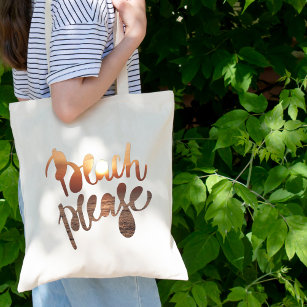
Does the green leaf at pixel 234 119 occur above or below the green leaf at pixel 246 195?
above

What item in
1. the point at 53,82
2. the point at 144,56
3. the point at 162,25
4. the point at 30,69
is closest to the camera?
the point at 53,82

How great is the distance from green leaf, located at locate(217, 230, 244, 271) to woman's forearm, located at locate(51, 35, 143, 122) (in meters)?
0.79

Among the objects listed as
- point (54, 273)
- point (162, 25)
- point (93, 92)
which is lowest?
point (54, 273)

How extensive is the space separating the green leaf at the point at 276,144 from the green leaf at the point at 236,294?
0.50 m

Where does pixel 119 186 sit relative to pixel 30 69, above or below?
below

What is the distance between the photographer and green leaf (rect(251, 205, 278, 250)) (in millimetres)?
1740

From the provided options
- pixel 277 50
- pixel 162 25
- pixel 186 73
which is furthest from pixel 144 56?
pixel 277 50

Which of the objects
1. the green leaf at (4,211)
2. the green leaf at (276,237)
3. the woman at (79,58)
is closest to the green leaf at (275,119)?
the green leaf at (276,237)

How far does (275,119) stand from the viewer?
1825 millimetres

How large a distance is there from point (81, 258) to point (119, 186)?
7.7 inches

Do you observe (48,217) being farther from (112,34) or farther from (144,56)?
(144,56)

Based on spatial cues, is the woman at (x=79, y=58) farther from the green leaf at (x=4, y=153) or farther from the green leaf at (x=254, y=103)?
the green leaf at (x=254, y=103)

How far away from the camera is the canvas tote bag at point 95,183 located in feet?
4.37

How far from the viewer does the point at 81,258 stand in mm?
1355
